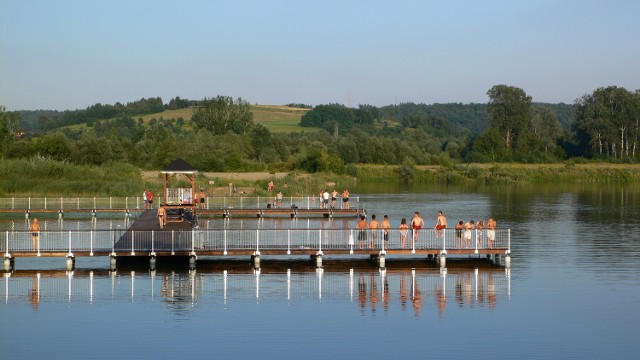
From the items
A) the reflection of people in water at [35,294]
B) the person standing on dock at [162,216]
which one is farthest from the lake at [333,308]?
the person standing on dock at [162,216]

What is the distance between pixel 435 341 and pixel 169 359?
7198mm

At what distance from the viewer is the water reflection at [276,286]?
108 ft

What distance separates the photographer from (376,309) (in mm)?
31875

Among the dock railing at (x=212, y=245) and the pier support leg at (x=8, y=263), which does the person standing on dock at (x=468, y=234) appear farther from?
the pier support leg at (x=8, y=263)

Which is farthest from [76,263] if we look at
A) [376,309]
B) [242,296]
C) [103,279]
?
[376,309]

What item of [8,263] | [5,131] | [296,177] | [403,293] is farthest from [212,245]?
[5,131]

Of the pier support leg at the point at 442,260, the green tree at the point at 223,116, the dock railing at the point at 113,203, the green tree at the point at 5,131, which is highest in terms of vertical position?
the green tree at the point at 223,116

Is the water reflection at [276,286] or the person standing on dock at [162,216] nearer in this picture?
the water reflection at [276,286]

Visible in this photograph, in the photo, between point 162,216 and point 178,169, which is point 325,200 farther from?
point 162,216

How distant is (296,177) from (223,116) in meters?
56.2

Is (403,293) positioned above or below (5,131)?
below

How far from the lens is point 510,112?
154 meters

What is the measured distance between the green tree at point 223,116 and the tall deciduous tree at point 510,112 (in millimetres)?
37243

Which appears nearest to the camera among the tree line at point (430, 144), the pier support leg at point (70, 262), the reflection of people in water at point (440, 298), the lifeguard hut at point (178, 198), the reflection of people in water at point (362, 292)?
the reflection of people in water at point (440, 298)
